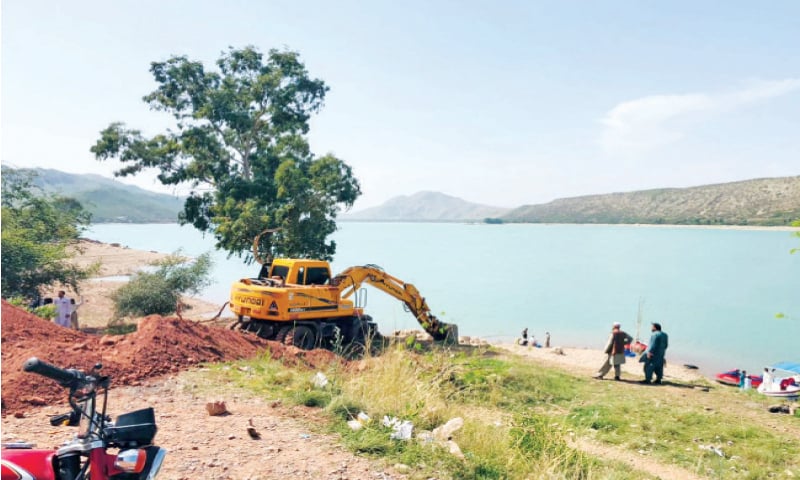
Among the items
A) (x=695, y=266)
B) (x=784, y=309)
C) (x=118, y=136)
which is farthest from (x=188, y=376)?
(x=695, y=266)

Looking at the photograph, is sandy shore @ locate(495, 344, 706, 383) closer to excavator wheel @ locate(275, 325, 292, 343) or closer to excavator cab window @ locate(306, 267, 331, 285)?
excavator cab window @ locate(306, 267, 331, 285)

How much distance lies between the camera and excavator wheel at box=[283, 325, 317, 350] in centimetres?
1377

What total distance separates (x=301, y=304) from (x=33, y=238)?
10201 mm

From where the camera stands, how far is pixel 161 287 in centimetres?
2019

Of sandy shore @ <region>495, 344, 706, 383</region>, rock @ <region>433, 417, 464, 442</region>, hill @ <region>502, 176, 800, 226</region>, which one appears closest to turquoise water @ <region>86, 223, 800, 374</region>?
sandy shore @ <region>495, 344, 706, 383</region>

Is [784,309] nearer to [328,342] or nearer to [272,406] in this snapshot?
[328,342]

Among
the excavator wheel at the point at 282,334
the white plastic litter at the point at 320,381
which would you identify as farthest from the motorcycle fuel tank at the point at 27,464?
the excavator wheel at the point at 282,334

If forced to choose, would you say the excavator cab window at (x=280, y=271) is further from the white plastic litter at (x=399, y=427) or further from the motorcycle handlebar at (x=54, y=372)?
the motorcycle handlebar at (x=54, y=372)

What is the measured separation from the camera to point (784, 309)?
45.0 m

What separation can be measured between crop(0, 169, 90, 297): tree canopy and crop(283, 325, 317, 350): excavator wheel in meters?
8.58

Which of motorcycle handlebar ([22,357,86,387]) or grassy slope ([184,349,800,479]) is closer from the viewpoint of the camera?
motorcycle handlebar ([22,357,86,387])

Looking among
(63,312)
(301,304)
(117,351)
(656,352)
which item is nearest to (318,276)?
(301,304)

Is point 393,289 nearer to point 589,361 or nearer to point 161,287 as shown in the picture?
point 161,287

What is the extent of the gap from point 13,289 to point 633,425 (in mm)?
17267
